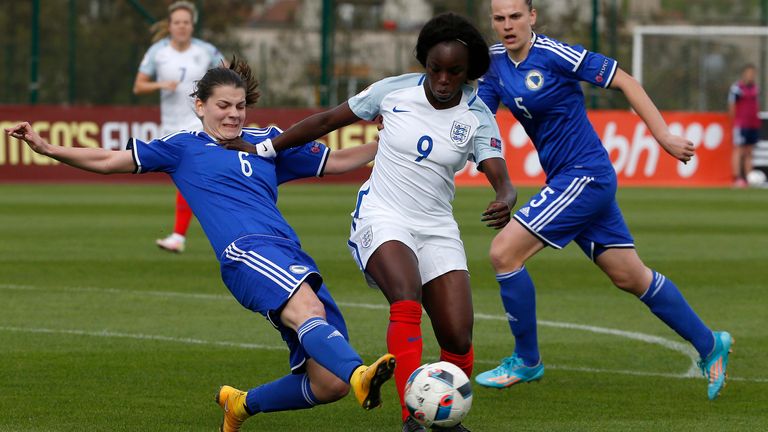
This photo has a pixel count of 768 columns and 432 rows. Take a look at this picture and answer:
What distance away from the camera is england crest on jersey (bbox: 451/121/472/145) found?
6.09 metres

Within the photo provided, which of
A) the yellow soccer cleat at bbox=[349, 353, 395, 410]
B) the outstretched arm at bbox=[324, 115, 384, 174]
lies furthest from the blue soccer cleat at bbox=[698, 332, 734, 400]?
the yellow soccer cleat at bbox=[349, 353, 395, 410]

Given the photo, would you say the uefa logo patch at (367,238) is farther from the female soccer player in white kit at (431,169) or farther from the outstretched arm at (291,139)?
the outstretched arm at (291,139)

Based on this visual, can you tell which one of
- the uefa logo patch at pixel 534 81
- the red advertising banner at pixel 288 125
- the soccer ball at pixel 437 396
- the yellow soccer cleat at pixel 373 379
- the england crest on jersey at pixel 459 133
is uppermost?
the uefa logo patch at pixel 534 81

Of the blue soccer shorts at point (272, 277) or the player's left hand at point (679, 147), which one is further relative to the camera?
the player's left hand at point (679, 147)

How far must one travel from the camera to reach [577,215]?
719 centimetres

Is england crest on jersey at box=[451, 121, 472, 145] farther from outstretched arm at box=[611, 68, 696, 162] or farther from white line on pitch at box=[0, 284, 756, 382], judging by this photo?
white line on pitch at box=[0, 284, 756, 382]

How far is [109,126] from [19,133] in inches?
668

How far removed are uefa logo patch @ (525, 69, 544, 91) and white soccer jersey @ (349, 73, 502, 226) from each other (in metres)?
0.93

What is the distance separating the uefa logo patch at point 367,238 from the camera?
605 centimetres

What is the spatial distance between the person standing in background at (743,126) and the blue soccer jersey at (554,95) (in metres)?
16.9

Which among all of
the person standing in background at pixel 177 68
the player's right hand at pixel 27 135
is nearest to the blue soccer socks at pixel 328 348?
the player's right hand at pixel 27 135

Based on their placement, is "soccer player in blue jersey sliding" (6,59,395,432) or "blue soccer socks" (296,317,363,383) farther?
"soccer player in blue jersey sliding" (6,59,395,432)

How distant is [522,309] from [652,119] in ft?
3.79

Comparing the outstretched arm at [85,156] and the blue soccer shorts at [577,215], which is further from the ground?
the outstretched arm at [85,156]
